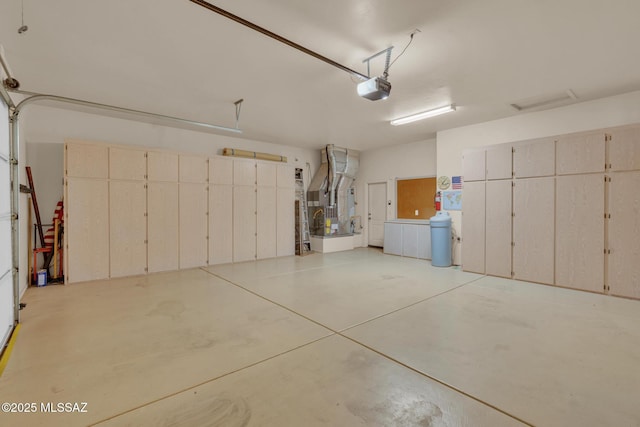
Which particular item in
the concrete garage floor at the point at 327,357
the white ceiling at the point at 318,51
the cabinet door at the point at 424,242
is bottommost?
the concrete garage floor at the point at 327,357

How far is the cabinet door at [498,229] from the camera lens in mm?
5062

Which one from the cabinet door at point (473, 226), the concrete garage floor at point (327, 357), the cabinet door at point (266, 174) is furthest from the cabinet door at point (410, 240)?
the cabinet door at point (266, 174)

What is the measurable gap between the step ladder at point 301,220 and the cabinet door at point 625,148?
623 cm

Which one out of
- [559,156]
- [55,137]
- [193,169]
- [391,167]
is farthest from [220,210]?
[559,156]

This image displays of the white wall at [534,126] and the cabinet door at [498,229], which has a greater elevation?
the white wall at [534,126]

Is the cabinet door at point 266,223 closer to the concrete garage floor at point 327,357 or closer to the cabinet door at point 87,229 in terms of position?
the concrete garage floor at point 327,357

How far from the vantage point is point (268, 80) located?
3916 millimetres

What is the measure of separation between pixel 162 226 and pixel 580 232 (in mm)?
7475

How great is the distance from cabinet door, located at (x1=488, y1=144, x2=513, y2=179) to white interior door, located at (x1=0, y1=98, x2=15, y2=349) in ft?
22.5

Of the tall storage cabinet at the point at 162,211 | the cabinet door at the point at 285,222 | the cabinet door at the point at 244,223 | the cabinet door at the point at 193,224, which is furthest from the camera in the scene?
the cabinet door at the point at 285,222

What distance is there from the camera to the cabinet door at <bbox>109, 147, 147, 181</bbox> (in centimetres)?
511

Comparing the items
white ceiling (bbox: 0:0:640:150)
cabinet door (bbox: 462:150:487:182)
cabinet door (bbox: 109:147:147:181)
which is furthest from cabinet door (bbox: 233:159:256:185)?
cabinet door (bbox: 462:150:487:182)

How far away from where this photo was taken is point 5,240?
2770 millimetres

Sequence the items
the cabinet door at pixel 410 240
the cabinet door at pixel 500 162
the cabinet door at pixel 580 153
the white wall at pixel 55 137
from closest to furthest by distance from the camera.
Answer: the cabinet door at pixel 580 153, the white wall at pixel 55 137, the cabinet door at pixel 500 162, the cabinet door at pixel 410 240
